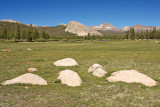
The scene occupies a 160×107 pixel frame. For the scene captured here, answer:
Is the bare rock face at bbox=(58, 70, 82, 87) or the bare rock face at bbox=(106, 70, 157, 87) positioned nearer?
the bare rock face at bbox=(58, 70, 82, 87)

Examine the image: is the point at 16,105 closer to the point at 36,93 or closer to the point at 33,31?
the point at 36,93

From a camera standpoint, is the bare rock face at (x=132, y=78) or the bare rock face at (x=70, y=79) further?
the bare rock face at (x=132, y=78)

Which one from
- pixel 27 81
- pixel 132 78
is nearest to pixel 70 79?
pixel 27 81

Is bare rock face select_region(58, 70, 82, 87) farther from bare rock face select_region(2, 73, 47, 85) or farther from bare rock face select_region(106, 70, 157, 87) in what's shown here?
bare rock face select_region(106, 70, 157, 87)

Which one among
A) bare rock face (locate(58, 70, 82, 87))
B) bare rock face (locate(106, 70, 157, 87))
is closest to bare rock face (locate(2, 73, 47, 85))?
bare rock face (locate(58, 70, 82, 87))

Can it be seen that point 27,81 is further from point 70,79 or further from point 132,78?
point 132,78

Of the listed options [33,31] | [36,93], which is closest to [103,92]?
[36,93]

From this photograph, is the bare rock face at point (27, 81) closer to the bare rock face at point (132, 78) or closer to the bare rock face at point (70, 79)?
the bare rock face at point (70, 79)

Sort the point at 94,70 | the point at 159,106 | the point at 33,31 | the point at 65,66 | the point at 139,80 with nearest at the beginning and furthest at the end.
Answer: the point at 159,106
the point at 139,80
the point at 94,70
the point at 65,66
the point at 33,31

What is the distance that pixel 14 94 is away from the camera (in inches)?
500

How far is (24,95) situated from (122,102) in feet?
27.4

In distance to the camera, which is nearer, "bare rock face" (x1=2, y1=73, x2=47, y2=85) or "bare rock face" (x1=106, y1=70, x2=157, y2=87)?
"bare rock face" (x1=2, y1=73, x2=47, y2=85)

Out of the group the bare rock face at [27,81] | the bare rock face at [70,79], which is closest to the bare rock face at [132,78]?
the bare rock face at [70,79]

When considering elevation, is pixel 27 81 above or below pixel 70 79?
below
